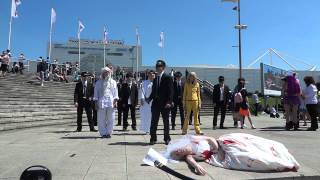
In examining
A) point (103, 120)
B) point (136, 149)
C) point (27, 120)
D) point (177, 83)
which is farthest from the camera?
point (27, 120)

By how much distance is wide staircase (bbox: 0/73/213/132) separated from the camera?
15688 mm

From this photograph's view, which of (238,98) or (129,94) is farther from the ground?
(129,94)

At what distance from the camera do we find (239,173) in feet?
21.4

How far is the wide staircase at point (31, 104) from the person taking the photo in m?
15.6

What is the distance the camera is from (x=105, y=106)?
1152 cm

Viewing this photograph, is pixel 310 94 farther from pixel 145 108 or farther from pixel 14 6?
pixel 14 6

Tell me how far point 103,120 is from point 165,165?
4917 millimetres

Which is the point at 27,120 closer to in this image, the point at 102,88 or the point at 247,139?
the point at 102,88

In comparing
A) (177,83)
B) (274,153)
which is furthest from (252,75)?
(274,153)

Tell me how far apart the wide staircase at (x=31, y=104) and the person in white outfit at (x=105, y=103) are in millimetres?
4338

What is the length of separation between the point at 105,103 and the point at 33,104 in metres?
8.01

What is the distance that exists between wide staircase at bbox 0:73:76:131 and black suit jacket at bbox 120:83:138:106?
367 centimetres

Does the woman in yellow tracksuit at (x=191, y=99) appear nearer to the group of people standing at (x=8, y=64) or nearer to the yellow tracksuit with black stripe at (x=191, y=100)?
the yellow tracksuit with black stripe at (x=191, y=100)

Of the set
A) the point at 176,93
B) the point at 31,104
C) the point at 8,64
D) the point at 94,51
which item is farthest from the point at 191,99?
the point at 94,51
